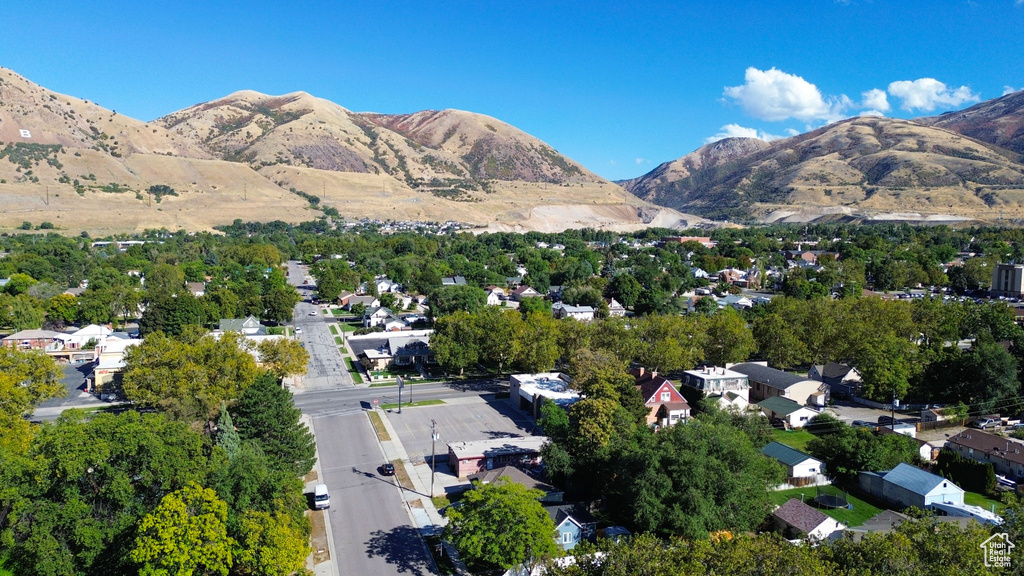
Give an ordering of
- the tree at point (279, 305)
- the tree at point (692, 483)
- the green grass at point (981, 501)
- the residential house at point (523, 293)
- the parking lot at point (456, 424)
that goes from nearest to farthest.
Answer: the tree at point (692, 483) → the green grass at point (981, 501) → the parking lot at point (456, 424) → the tree at point (279, 305) → the residential house at point (523, 293)

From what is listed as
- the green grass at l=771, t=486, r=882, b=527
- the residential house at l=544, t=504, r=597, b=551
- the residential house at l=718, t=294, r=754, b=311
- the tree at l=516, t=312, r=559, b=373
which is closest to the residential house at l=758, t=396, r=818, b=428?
the green grass at l=771, t=486, r=882, b=527

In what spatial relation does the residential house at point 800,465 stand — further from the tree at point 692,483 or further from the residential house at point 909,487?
the tree at point 692,483

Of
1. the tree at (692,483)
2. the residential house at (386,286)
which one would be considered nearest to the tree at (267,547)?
the tree at (692,483)

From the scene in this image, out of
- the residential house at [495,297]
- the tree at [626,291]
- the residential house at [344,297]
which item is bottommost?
the residential house at [344,297]

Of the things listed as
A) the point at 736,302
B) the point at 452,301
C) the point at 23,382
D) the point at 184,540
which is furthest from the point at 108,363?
the point at 736,302

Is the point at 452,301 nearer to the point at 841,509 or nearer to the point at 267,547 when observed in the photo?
the point at 841,509

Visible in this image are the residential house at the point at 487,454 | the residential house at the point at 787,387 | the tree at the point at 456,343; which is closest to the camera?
the residential house at the point at 487,454

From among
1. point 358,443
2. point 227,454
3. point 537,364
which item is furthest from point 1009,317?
point 227,454

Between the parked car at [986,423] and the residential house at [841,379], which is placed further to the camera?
the residential house at [841,379]
